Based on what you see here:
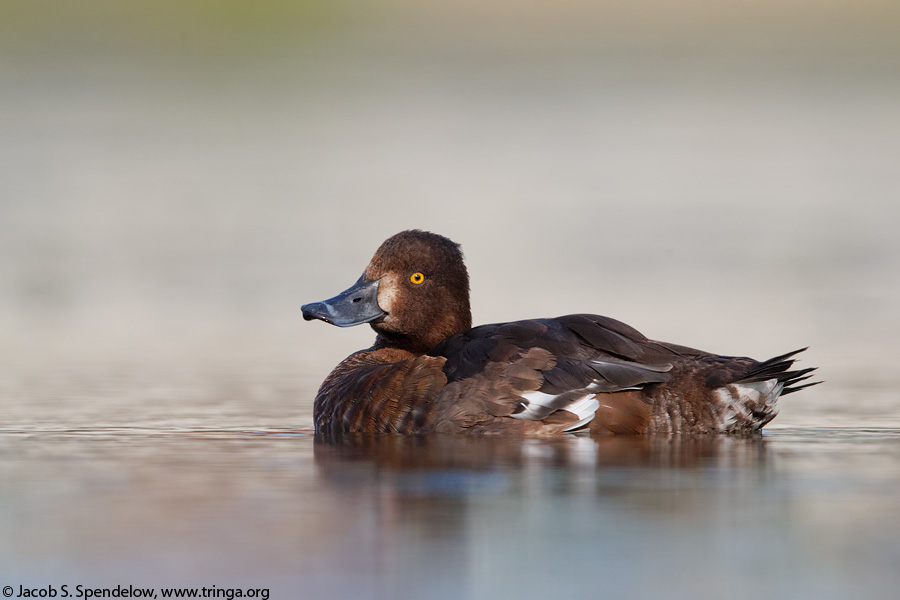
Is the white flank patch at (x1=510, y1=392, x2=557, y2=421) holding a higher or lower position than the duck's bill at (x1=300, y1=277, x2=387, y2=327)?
lower

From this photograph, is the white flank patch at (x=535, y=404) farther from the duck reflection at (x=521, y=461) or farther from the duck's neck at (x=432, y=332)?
the duck's neck at (x=432, y=332)

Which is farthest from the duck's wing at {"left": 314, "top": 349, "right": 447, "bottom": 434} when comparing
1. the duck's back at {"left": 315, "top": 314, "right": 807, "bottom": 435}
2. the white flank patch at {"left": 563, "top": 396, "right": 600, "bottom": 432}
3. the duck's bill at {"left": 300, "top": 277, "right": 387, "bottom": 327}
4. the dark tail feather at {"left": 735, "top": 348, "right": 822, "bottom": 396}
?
the dark tail feather at {"left": 735, "top": 348, "right": 822, "bottom": 396}

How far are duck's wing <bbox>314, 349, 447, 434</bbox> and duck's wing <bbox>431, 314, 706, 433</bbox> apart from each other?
0.29 feet

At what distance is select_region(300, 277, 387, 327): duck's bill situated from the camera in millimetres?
6727

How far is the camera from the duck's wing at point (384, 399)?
5.93 meters

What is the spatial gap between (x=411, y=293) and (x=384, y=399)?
35.2 inches

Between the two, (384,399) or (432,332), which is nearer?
(384,399)

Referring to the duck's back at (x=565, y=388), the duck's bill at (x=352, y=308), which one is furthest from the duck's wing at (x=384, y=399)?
the duck's bill at (x=352, y=308)

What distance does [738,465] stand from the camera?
4.85 m

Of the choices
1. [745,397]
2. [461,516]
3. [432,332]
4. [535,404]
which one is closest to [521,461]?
[535,404]

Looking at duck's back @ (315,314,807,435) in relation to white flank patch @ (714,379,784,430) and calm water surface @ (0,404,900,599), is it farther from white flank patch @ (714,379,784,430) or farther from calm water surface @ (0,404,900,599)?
calm water surface @ (0,404,900,599)

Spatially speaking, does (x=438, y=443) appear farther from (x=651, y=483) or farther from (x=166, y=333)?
(x=166, y=333)

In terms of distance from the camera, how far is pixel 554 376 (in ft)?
19.1

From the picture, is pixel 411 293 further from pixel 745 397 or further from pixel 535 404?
pixel 745 397
